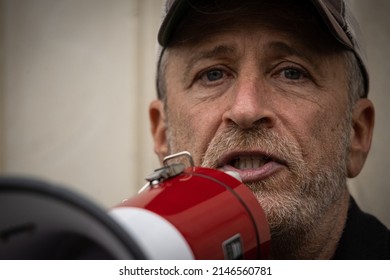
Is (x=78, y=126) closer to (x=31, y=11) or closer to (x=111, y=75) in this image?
(x=111, y=75)

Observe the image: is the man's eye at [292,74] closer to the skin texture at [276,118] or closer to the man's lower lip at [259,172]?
the skin texture at [276,118]

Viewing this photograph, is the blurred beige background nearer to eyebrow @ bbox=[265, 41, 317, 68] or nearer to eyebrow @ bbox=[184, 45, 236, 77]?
eyebrow @ bbox=[184, 45, 236, 77]

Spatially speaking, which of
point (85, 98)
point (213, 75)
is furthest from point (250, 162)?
point (85, 98)

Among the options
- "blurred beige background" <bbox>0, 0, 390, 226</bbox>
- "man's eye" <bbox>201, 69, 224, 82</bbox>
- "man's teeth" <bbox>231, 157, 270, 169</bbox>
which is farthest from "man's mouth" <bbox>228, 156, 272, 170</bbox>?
"blurred beige background" <bbox>0, 0, 390, 226</bbox>

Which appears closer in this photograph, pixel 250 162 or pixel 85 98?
pixel 250 162

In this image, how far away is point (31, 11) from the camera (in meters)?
1.88

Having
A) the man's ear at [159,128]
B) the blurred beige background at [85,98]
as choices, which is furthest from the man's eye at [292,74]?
the blurred beige background at [85,98]

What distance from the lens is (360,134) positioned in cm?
159

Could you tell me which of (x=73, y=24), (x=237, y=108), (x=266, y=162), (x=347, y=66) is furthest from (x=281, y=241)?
(x=73, y=24)

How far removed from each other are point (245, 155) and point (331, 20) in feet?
1.16

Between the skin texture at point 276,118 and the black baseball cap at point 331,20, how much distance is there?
0.04 m

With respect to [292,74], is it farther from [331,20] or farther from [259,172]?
[259,172]

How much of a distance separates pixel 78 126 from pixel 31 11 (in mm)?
379

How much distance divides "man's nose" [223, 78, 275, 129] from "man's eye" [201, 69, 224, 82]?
8 cm
